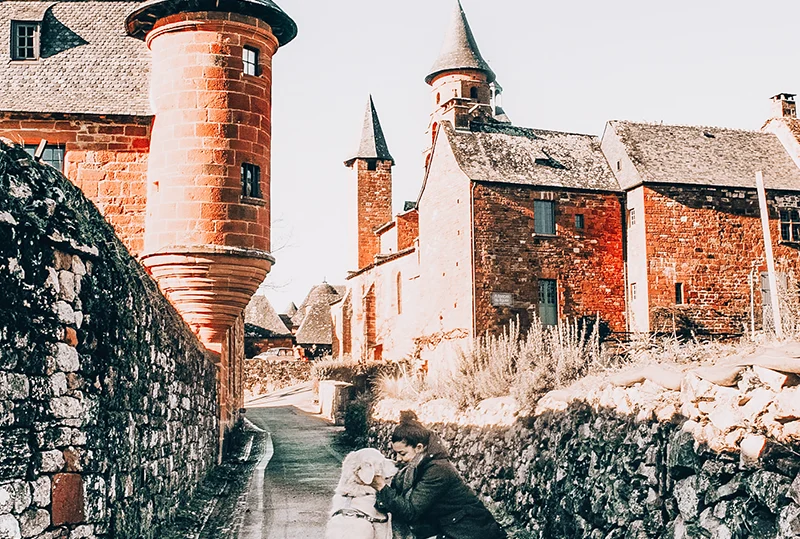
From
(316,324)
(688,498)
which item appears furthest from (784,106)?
(688,498)

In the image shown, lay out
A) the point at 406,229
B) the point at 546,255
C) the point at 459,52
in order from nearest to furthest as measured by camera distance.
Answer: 1. the point at 546,255
2. the point at 406,229
3. the point at 459,52

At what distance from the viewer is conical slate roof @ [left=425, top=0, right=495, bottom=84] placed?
53156 mm

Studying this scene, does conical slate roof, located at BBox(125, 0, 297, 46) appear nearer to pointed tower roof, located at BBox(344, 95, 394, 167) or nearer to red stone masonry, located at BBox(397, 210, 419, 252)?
red stone masonry, located at BBox(397, 210, 419, 252)

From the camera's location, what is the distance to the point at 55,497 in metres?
5.81

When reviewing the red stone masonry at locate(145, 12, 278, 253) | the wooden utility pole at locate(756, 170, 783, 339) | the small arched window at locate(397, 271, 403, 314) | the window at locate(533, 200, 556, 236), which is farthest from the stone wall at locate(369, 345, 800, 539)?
the small arched window at locate(397, 271, 403, 314)

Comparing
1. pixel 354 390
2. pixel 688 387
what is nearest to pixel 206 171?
pixel 688 387

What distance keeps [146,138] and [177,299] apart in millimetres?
5064

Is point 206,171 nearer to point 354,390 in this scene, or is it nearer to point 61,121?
point 61,121

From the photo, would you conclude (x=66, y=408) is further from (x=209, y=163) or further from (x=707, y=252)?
(x=707, y=252)

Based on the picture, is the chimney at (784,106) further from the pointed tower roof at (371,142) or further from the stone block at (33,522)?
the stone block at (33,522)

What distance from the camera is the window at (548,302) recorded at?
3531 cm

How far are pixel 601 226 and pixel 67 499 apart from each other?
107 ft

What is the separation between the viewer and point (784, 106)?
4134cm

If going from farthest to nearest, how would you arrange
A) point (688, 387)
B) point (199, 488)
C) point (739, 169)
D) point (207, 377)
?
point (739, 169)
point (207, 377)
point (199, 488)
point (688, 387)
